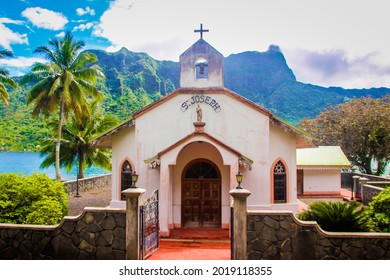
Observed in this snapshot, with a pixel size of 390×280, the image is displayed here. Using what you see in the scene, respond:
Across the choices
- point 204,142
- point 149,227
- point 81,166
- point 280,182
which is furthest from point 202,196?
point 81,166

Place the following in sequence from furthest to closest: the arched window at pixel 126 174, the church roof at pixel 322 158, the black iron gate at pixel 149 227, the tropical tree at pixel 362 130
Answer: the tropical tree at pixel 362 130 → the church roof at pixel 322 158 → the arched window at pixel 126 174 → the black iron gate at pixel 149 227

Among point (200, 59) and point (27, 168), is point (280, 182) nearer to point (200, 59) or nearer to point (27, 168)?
point (200, 59)

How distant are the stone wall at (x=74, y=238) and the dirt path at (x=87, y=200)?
30.2ft

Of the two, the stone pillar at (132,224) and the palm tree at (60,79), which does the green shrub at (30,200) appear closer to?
the stone pillar at (132,224)

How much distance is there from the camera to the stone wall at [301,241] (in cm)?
859

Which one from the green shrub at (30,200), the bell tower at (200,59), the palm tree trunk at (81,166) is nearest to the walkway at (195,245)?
the green shrub at (30,200)

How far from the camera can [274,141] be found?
14539 millimetres

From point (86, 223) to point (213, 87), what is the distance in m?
7.48

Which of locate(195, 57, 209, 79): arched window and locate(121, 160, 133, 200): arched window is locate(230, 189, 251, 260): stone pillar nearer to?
locate(195, 57, 209, 79): arched window

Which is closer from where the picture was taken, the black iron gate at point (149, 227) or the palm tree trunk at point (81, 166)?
the black iron gate at point (149, 227)

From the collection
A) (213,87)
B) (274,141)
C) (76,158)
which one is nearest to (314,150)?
(274,141)

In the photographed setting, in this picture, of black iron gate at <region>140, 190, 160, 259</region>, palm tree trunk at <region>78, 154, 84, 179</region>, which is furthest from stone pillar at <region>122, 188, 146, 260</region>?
palm tree trunk at <region>78, 154, 84, 179</region>

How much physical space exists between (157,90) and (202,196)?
91.0 feet

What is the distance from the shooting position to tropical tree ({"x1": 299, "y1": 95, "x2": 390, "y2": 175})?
107 ft
